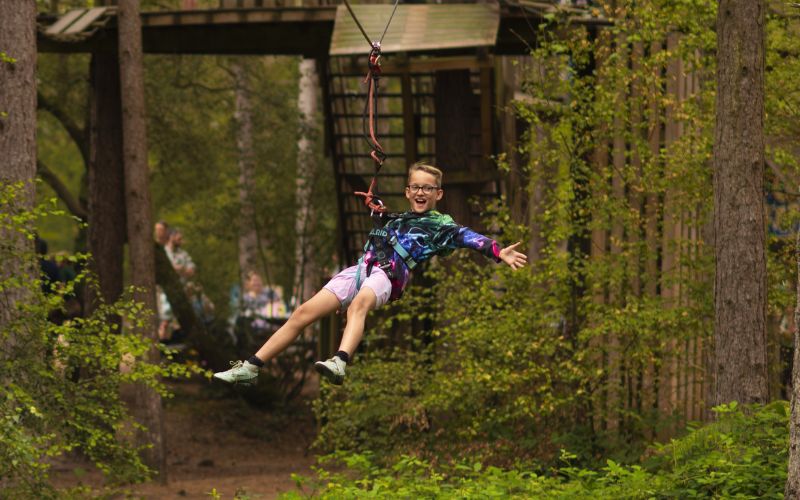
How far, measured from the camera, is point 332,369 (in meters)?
7.47

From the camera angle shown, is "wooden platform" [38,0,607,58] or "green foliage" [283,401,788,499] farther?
"wooden platform" [38,0,607,58]

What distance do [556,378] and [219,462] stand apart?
24.5 feet

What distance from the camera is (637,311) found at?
1229 cm

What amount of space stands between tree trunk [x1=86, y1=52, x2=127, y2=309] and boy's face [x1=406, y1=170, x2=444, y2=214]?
30.8 ft

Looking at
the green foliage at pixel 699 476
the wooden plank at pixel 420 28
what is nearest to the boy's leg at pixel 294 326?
the green foliage at pixel 699 476

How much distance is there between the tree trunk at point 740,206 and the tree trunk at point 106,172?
8.82m

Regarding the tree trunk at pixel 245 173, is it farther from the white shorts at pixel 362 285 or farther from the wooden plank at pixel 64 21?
the white shorts at pixel 362 285

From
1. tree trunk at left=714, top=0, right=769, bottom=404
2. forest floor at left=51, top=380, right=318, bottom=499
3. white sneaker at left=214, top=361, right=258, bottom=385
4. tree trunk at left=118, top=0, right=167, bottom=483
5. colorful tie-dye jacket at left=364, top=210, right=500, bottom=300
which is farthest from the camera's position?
forest floor at left=51, top=380, right=318, bottom=499

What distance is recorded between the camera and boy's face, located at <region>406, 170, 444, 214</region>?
8328mm

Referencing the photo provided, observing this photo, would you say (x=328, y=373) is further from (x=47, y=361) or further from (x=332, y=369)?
(x=47, y=361)

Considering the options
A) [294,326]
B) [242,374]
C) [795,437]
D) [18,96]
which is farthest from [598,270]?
[18,96]

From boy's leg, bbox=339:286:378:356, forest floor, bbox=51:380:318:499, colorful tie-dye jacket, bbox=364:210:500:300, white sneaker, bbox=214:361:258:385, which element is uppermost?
colorful tie-dye jacket, bbox=364:210:500:300

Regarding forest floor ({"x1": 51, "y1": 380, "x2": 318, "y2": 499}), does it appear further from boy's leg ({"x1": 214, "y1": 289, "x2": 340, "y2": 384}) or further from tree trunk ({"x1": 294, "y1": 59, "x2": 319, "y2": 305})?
boy's leg ({"x1": 214, "y1": 289, "x2": 340, "y2": 384})

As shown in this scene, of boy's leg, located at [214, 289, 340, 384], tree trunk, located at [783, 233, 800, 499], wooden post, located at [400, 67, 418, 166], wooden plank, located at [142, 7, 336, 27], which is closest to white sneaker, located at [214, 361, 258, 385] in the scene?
boy's leg, located at [214, 289, 340, 384]
